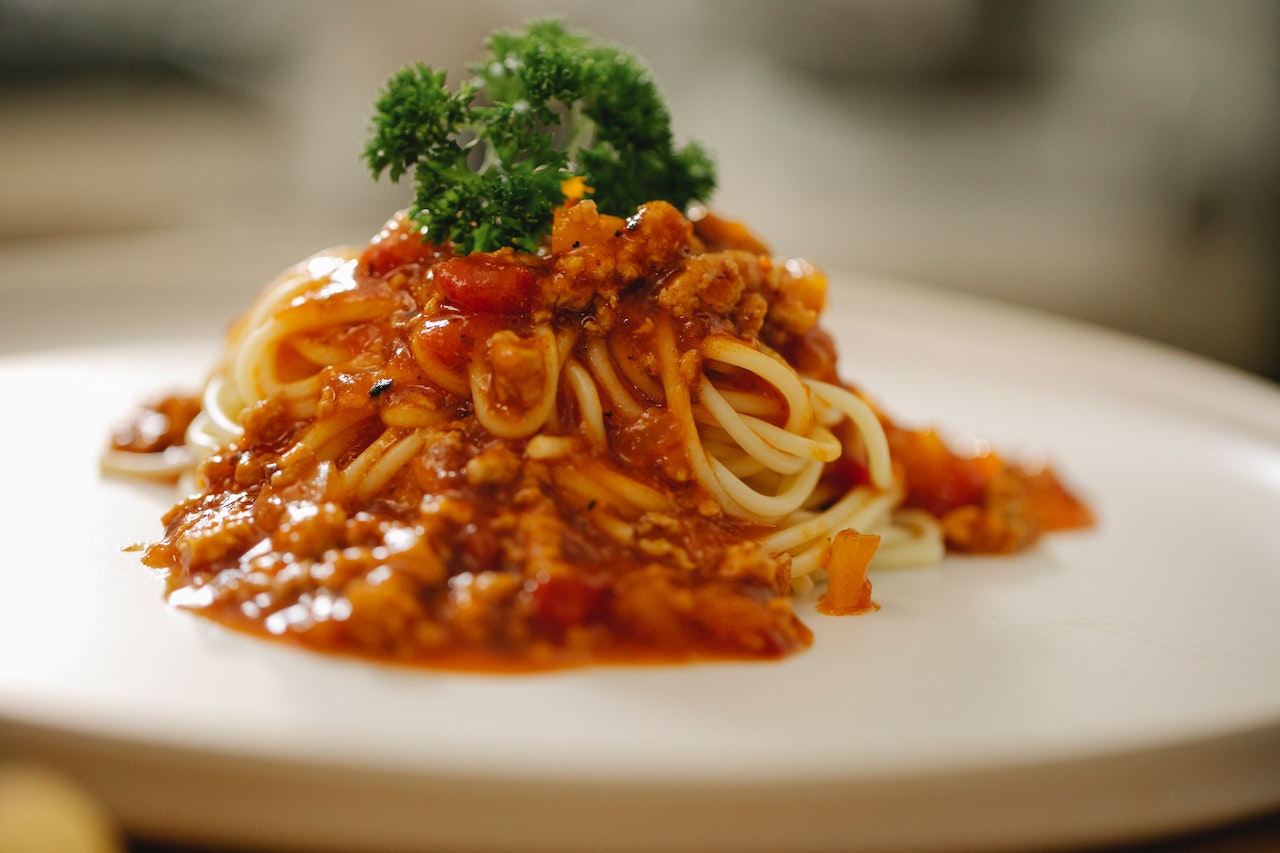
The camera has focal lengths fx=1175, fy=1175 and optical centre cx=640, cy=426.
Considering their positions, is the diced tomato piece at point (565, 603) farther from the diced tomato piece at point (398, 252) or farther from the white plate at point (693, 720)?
the diced tomato piece at point (398, 252)

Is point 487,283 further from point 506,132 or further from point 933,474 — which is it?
point 933,474

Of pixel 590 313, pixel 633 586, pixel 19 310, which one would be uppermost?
pixel 590 313

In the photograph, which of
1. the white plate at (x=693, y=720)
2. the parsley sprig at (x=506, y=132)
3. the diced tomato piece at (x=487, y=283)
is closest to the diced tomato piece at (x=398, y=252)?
the parsley sprig at (x=506, y=132)

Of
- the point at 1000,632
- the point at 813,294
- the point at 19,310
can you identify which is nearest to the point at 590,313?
the point at 813,294

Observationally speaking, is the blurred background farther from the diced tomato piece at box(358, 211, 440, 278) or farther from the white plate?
the white plate

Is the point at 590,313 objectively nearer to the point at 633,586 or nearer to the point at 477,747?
the point at 633,586

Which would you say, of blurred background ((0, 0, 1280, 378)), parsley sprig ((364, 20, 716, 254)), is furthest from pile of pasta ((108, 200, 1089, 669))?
blurred background ((0, 0, 1280, 378))
